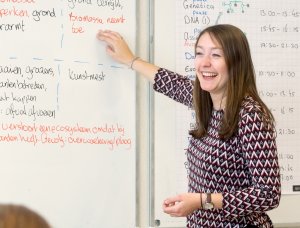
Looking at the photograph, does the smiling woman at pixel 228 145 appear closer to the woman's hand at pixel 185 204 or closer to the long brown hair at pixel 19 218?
the woman's hand at pixel 185 204

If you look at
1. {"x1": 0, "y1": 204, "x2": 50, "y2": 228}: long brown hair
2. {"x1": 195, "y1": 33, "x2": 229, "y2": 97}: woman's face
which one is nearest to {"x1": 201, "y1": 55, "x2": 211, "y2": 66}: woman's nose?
{"x1": 195, "y1": 33, "x2": 229, "y2": 97}: woman's face

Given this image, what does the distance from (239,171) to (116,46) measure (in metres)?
0.70

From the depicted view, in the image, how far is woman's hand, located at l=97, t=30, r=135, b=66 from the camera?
169cm

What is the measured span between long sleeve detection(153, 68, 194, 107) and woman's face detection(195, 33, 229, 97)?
22 cm

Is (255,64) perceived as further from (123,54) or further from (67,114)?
(67,114)

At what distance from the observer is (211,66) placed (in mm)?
1383

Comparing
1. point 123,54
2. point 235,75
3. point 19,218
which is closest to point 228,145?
point 235,75

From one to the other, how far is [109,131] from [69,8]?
1.68ft

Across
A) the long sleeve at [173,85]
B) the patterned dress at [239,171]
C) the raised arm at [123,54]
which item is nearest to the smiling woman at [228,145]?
the patterned dress at [239,171]

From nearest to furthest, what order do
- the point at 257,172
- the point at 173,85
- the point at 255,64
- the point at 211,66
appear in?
the point at 257,172, the point at 211,66, the point at 173,85, the point at 255,64

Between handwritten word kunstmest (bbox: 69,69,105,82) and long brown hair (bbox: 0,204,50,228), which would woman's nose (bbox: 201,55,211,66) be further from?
long brown hair (bbox: 0,204,50,228)

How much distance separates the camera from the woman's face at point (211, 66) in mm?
1360

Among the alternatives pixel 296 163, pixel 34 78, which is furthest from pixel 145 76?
pixel 296 163

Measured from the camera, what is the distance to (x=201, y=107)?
4.95 ft
